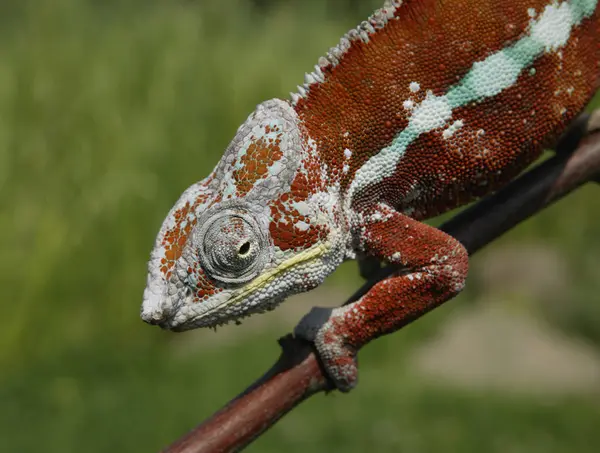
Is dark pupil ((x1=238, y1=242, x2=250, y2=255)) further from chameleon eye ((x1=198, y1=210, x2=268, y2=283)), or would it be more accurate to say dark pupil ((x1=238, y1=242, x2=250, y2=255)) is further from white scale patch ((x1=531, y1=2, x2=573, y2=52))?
white scale patch ((x1=531, y1=2, x2=573, y2=52))

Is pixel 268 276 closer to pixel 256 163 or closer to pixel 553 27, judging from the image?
pixel 256 163

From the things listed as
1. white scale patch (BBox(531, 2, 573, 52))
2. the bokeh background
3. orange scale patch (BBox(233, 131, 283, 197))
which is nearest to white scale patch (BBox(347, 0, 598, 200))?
white scale patch (BBox(531, 2, 573, 52))

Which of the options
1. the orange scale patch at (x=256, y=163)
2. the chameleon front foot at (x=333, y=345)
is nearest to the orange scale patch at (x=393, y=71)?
the orange scale patch at (x=256, y=163)

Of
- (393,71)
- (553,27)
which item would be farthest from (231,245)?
(553,27)

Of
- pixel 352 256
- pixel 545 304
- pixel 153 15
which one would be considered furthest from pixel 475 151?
pixel 153 15

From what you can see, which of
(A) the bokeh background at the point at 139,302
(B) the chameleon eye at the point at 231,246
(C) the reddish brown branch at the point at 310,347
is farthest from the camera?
(A) the bokeh background at the point at 139,302

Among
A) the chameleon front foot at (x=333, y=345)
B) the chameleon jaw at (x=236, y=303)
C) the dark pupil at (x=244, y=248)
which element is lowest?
the chameleon front foot at (x=333, y=345)

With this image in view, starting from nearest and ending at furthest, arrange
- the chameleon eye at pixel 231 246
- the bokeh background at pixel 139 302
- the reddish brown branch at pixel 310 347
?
1. the chameleon eye at pixel 231 246
2. the reddish brown branch at pixel 310 347
3. the bokeh background at pixel 139 302

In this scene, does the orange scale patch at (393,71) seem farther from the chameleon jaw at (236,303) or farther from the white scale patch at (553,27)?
the chameleon jaw at (236,303)

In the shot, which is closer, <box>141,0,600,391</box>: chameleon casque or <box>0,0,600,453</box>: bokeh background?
<box>141,0,600,391</box>: chameleon casque
